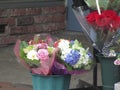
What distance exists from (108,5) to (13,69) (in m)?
3.56

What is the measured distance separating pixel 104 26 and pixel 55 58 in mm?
545

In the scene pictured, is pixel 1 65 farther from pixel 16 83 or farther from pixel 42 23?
pixel 42 23

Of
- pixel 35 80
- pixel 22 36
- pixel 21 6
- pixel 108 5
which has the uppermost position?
pixel 108 5

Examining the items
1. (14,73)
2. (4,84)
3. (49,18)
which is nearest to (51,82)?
(4,84)

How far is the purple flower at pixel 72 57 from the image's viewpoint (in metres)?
3.45

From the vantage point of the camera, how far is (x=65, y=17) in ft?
32.5

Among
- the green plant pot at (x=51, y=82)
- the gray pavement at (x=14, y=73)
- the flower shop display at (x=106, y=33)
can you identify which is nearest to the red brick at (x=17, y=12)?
the gray pavement at (x=14, y=73)

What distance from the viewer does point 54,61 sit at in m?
A: 3.46

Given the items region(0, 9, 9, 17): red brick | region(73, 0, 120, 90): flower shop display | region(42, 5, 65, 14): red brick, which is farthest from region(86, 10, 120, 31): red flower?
region(42, 5, 65, 14): red brick

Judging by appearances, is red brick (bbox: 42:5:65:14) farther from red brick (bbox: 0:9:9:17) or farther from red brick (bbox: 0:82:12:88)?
red brick (bbox: 0:82:12:88)

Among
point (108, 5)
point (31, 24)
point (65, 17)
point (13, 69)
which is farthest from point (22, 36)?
point (108, 5)

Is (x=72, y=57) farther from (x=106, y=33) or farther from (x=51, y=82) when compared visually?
(x=106, y=33)

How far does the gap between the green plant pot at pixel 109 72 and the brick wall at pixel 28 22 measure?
16.7 feet

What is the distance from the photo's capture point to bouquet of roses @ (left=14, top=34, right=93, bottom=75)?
3.45 m
